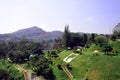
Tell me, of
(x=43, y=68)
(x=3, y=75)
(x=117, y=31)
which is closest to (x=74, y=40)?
(x=117, y=31)

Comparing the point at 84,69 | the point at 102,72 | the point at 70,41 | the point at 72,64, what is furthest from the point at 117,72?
the point at 70,41

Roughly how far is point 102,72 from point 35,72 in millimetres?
19494

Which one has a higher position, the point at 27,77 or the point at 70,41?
the point at 70,41

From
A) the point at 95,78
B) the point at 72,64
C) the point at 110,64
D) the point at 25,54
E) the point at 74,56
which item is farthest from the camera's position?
the point at 25,54

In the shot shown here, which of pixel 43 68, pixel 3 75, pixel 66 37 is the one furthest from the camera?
pixel 66 37

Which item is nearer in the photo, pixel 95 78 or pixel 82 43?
pixel 95 78

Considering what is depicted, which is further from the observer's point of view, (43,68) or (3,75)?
(3,75)

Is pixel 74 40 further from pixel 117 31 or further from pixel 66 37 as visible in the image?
pixel 117 31

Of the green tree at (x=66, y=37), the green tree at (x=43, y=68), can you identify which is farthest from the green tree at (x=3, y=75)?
the green tree at (x=66, y=37)

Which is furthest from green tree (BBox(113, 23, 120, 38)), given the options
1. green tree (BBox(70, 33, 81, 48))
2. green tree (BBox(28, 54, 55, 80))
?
green tree (BBox(28, 54, 55, 80))

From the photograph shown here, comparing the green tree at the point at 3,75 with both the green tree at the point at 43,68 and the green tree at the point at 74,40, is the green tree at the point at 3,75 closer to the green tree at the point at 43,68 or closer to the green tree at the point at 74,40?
the green tree at the point at 43,68

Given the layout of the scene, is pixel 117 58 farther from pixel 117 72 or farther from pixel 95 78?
pixel 95 78

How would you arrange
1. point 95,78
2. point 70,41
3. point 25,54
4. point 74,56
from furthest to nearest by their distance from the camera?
point 70,41 → point 25,54 → point 74,56 → point 95,78

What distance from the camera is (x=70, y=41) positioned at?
105125mm
